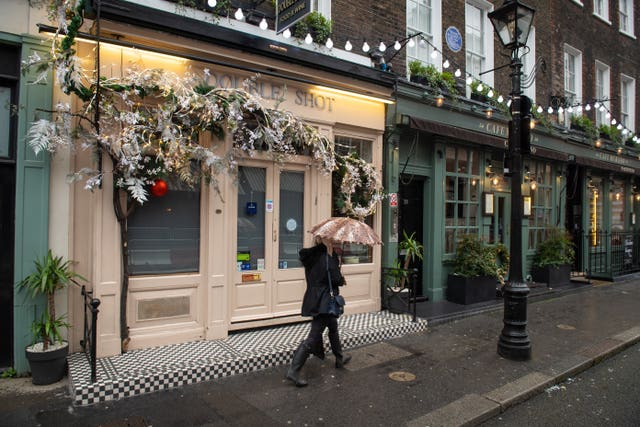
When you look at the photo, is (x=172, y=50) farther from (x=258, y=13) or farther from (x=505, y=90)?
(x=505, y=90)

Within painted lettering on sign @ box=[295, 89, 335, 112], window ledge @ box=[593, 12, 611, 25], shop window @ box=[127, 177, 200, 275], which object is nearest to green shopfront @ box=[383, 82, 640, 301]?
painted lettering on sign @ box=[295, 89, 335, 112]

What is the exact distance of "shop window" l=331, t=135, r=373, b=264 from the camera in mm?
7762

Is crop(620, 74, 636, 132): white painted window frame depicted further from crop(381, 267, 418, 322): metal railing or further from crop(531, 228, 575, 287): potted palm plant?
crop(381, 267, 418, 322): metal railing

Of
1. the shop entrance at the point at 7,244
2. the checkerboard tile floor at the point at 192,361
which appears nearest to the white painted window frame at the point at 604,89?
the checkerboard tile floor at the point at 192,361

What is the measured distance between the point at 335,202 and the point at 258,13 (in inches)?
132

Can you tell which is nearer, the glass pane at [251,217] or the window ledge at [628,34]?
the glass pane at [251,217]

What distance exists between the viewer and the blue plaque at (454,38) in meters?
10.1

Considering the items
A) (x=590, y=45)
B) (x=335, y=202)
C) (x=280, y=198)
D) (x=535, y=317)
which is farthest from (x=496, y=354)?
(x=590, y=45)

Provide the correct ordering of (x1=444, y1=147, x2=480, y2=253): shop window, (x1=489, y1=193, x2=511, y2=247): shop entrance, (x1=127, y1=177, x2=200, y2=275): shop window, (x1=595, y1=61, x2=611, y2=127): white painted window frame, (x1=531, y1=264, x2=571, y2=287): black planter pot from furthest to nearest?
1. (x1=595, y1=61, x2=611, y2=127): white painted window frame
2. (x1=531, y1=264, x2=571, y2=287): black planter pot
3. (x1=489, y1=193, x2=511, y2=247): shop entrance
4. (x1=444, y1=147, x2=480, y2=253): shop window
5. (x1=127, y1=177, x2=200, y2=275): shop window

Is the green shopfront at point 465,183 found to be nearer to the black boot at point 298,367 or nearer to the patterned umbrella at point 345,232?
the patterned umbrella at point 345,232

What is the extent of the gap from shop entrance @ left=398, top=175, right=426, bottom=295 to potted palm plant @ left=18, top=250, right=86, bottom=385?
6.37 metres

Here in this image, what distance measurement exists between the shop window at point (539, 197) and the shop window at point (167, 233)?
963cm

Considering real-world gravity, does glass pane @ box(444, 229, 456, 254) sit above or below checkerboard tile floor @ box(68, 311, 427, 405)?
above

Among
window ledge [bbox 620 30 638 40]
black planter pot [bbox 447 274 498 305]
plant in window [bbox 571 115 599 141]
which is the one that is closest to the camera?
black planter pot [bbox 447 274 498 305]
